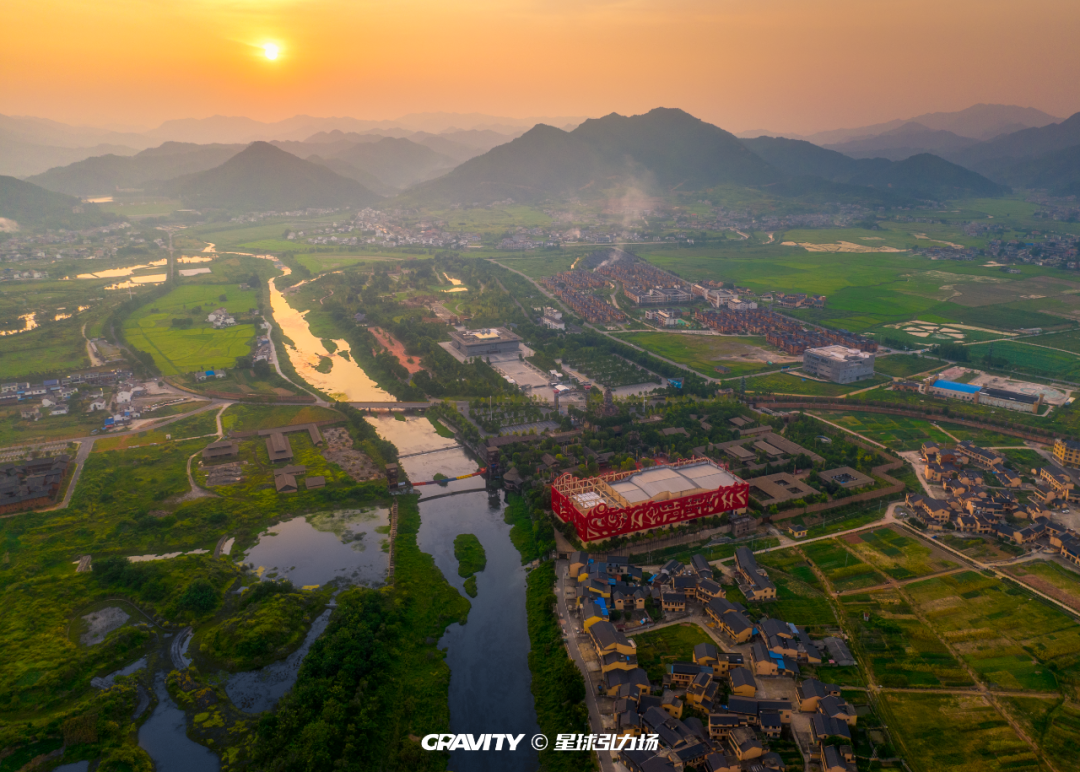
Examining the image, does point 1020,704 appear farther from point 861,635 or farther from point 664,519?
point 664,519

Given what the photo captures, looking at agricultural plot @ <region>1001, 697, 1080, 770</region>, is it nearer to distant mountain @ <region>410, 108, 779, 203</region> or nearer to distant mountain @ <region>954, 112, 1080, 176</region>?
distant mountain @ <region>410, 108, 779, 203</region>

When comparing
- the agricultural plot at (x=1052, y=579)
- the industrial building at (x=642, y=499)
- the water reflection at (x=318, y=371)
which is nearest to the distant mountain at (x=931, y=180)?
the water reflection at (x=318, y=371)

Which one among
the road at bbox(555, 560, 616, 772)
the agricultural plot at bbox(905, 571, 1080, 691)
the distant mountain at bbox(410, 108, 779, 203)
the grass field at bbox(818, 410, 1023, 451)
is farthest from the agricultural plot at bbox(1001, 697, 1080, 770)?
the distant mountain at bbox(410, 108, 779, 203)

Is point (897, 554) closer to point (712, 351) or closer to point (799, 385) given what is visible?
point (799, 385)

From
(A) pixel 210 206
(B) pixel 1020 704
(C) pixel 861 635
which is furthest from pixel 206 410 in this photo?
(A) pixel 210 206

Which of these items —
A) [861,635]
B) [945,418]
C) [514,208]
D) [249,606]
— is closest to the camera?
[861,635]
